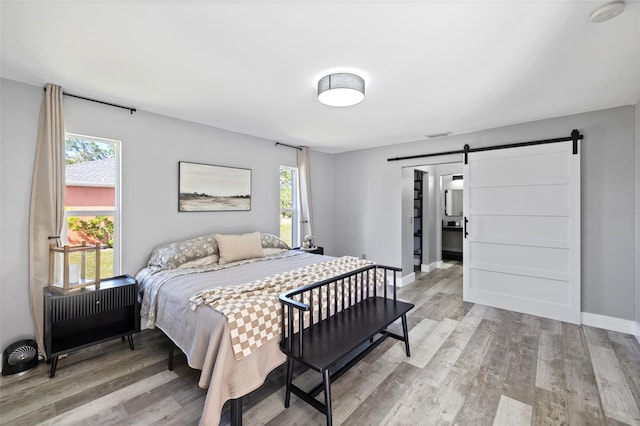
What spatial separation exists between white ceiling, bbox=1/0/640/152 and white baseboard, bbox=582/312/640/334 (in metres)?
2.33

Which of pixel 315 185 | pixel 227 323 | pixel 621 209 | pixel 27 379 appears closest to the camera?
pixel 227 323

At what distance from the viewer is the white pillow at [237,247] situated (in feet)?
10.5

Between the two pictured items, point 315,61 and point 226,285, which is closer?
point 315,61

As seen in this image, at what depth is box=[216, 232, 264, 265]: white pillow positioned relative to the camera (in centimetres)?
320

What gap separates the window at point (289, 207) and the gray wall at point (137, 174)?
189 mm

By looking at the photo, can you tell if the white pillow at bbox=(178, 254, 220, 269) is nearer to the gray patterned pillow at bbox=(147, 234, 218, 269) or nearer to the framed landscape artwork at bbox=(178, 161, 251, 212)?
the gray patterned pillow at bbox=(147, 234, 218, 269)

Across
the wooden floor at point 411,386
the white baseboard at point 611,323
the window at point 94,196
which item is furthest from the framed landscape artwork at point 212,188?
the white baseboard at point 611,323

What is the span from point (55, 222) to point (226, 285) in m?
1.66

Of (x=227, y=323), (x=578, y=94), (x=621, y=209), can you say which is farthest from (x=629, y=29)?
(x=227, y=323)

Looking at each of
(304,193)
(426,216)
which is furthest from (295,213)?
(426,216)

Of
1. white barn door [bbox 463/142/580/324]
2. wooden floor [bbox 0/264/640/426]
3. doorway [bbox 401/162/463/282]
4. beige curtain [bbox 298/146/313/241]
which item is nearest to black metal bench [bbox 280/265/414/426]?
wooden floor [bbox 0/264/640/426]

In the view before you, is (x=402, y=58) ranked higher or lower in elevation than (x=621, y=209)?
higher

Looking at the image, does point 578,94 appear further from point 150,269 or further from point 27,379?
point 27,379

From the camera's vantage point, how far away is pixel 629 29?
167 centimetres
